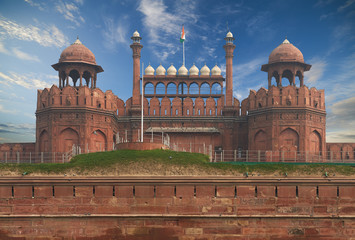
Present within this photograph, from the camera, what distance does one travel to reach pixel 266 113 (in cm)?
2958

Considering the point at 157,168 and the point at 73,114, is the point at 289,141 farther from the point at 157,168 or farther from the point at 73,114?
the point at 73,114

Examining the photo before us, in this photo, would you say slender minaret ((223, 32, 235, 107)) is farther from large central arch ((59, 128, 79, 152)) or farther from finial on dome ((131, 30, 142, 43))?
large central arch ((59, 128, 79, 152))

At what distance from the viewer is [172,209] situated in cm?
1560

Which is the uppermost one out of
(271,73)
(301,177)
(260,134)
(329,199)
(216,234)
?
(271,73)

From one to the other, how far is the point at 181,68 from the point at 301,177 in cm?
2223

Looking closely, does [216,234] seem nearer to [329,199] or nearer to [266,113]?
[329,199]

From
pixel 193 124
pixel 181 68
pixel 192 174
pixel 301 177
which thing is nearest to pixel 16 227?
pixel 192 174

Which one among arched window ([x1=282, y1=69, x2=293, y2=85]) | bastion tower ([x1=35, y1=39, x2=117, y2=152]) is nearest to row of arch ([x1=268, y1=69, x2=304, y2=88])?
arched window ([x1=282, y1=69, x2=293, y2=85])

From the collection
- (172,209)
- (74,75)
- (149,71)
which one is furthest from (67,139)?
(172,209)

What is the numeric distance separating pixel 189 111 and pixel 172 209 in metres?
18.9

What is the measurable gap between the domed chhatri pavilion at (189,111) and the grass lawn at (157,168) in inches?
356

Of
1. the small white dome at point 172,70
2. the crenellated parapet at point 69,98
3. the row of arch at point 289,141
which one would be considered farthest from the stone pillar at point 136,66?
the row of arch at point 289,141

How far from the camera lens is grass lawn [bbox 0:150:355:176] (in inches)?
669

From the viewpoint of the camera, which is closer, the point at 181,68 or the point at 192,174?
the point at 192,174
